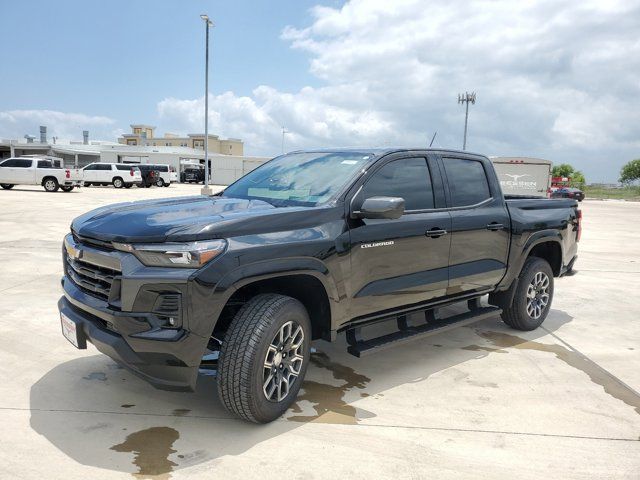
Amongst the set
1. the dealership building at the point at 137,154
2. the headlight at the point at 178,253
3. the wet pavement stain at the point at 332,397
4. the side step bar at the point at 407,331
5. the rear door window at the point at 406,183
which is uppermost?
the dealership building at the point at 137,154

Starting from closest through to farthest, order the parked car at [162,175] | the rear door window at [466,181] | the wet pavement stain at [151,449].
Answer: the wet pavement stain at [151,449] → the rear door window at [466,181] → the parked car at [162,175]

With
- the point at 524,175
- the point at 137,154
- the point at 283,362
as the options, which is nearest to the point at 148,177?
the point at 137,154

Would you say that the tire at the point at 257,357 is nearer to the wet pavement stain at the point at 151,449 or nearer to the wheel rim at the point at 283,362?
the wheel rim at the point at 283,362

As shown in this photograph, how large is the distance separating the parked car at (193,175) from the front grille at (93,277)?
4744 cm

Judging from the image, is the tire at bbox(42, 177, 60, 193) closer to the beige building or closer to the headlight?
the headlight

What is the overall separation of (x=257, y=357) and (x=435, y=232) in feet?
6.20

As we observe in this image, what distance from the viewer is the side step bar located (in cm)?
389

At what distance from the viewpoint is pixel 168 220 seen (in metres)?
3.19

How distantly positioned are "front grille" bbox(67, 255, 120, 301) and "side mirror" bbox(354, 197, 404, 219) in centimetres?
163

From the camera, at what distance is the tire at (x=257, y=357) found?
10.3ft

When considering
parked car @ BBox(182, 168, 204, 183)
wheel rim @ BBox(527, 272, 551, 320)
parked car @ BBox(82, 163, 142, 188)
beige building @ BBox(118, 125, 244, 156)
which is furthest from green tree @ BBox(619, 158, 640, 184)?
wheel rim @ BBox(527, 272, 551, 320)

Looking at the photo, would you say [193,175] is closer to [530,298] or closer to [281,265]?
[530,298]

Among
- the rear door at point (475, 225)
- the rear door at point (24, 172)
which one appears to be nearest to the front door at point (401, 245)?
the rear door at point (475, 225)

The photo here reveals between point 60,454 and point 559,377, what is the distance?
3650 millimetres
